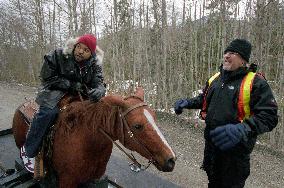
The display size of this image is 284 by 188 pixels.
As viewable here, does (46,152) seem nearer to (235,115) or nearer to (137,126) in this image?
(137,126)

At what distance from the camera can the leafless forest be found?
434 inches

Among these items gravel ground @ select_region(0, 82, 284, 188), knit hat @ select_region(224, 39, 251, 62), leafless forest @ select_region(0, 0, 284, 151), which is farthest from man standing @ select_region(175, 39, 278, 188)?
leafless forest @ select_region(0, 0, 284, 151)

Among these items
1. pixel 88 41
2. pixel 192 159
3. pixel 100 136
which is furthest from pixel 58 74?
pixel 192 159

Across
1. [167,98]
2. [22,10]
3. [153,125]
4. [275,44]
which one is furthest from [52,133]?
[22,10]

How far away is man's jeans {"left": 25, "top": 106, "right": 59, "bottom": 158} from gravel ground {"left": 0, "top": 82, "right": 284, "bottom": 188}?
3.42 meters

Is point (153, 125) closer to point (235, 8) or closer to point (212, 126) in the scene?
point (212, 126)

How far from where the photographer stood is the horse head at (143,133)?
2570mm

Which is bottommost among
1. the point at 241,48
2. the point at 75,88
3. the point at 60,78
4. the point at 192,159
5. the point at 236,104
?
the point at 192,159

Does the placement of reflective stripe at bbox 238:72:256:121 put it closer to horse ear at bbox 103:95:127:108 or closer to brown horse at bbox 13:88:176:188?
brown horse at bbox 13:88:176:188

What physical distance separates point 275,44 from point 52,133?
11.5m

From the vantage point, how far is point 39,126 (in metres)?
3.39

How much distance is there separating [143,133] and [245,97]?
120 centimetres

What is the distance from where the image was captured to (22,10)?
24750mm

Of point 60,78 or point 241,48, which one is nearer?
point 241,48
